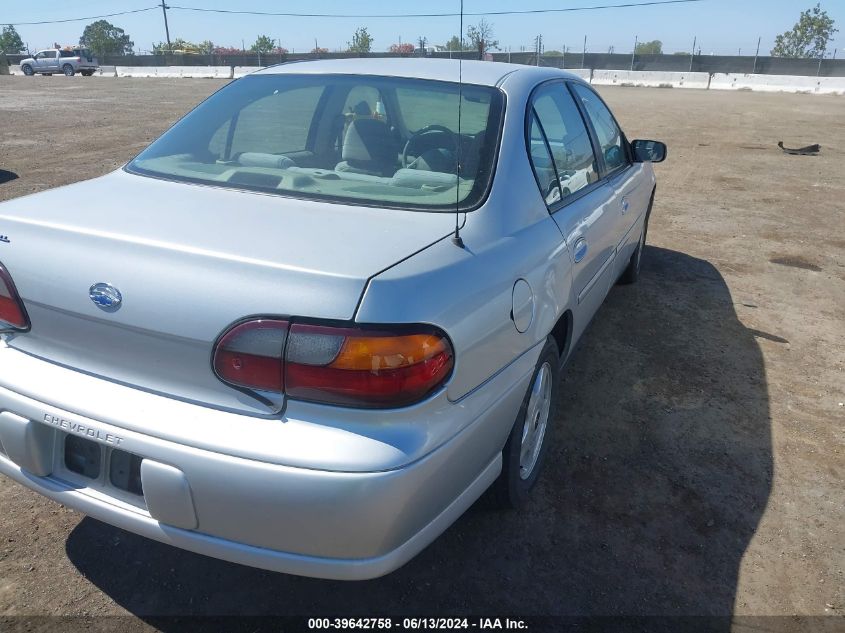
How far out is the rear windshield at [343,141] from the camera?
2416mm

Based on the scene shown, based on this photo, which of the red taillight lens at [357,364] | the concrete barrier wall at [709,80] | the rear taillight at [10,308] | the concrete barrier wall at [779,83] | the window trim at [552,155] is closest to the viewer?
the red taillight lens at [357,364]

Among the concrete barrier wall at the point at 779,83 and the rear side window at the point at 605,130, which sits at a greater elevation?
the rear side window at the point at 605,130

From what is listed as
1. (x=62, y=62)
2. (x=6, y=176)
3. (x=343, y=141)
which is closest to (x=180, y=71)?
(x=62, y=62)

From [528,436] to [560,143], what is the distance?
136 cm

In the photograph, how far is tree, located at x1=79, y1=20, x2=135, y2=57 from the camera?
289 ft

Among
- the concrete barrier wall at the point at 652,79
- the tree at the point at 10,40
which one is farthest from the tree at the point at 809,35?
the tree at the point at 10,40

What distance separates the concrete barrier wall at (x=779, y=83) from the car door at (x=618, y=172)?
2835 centimetres

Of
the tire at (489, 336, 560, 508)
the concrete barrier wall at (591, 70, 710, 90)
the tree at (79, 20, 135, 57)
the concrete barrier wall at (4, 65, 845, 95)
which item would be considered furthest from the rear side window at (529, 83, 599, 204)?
the tree at (79, 20, 135, 57)

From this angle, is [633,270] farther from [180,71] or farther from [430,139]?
[180,71]

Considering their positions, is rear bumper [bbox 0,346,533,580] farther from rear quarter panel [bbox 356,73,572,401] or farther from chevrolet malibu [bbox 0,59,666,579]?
rear quarter panel [bbox 356,73,572,401]

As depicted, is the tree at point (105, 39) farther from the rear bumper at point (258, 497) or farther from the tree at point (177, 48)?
the rear bumper at point (258, 497)

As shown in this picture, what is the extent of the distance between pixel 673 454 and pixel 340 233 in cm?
206

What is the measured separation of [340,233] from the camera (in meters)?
1.98

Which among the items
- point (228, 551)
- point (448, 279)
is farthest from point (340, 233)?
point (228, 551)
